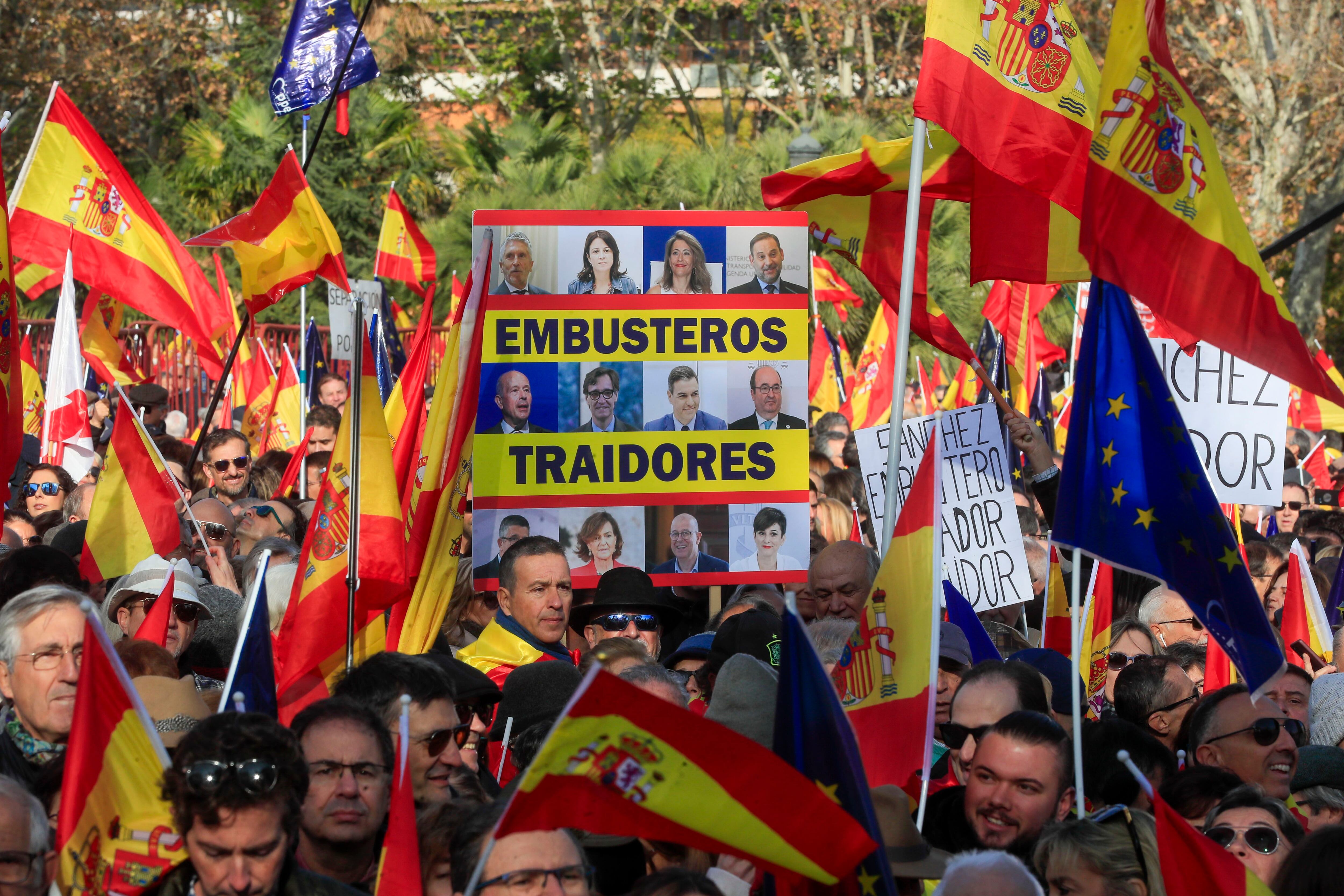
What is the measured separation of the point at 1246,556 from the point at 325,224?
490 cm

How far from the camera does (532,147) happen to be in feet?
86.6

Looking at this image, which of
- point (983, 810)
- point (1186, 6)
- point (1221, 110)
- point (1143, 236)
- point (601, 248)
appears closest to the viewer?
point (983, 810)

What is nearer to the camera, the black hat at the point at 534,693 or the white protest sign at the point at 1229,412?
the black hat at the point at 534,693

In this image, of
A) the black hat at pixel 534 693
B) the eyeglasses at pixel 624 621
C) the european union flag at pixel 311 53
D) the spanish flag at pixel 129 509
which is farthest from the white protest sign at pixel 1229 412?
the european union flag at pixel 311 53

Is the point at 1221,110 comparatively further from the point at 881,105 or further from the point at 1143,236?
the point at 1143,236

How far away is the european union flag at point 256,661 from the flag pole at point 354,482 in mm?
818

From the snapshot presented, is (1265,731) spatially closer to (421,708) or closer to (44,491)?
(421,708)

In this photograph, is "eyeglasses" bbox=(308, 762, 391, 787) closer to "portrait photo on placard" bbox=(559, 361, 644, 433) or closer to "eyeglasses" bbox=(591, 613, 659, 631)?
"eyeglasses" bbox=(591, 613, 659, 631)

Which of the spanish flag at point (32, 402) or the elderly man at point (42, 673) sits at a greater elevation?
the spanish flag at point (32, 402)

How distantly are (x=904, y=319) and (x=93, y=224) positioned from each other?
442 centimetres

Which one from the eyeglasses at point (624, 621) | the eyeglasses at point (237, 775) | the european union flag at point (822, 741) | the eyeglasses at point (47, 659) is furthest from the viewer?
the eyeglasses at point (624, 621)

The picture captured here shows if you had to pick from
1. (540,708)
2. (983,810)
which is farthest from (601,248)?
(983,810)

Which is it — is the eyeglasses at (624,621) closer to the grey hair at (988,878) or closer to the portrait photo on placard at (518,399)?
the portrait photo on placard at (518,399)

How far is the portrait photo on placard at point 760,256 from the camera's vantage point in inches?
256
